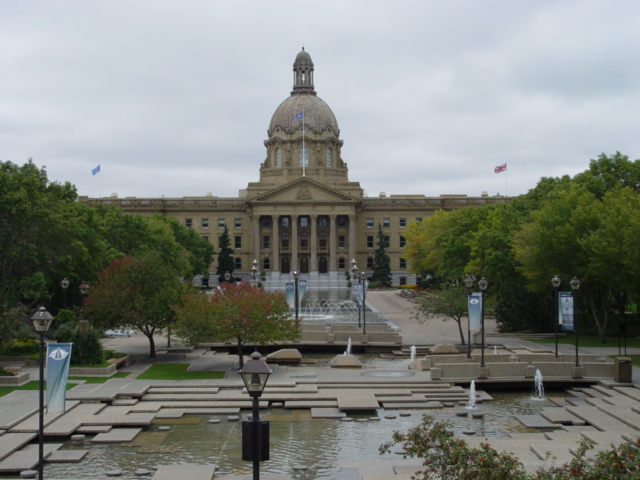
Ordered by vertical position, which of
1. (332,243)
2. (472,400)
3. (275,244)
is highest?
(332,243)

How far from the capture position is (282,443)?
66.6ft

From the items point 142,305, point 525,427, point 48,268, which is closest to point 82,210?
point 48,268

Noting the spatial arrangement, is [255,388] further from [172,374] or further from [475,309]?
[475,309]

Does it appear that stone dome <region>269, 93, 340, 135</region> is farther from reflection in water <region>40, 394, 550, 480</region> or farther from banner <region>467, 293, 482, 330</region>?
reflection in water <region>40, 394, 550, 480</region>

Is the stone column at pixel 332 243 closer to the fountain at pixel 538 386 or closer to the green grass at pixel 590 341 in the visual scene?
the green grass at pixel 590 341

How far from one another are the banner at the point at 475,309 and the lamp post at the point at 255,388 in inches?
821

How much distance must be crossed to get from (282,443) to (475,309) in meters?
14.5

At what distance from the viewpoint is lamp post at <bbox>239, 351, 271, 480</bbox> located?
12.3 metres

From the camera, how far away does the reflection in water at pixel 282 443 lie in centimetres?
1812

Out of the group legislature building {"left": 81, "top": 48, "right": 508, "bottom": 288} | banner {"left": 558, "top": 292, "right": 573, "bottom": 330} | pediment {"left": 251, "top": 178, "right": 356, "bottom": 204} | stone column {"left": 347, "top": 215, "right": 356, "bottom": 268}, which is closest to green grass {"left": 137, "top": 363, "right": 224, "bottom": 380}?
banner {"left": 558, "top": 292, "right": 573, "bottom": 330}

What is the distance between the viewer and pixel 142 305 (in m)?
33.4

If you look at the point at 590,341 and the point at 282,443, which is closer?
the point at 282,443

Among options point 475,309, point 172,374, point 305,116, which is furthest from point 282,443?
point 305,116

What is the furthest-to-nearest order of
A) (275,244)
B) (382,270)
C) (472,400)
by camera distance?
1. (275,244)
2. (382,270)
3. (472,400)
